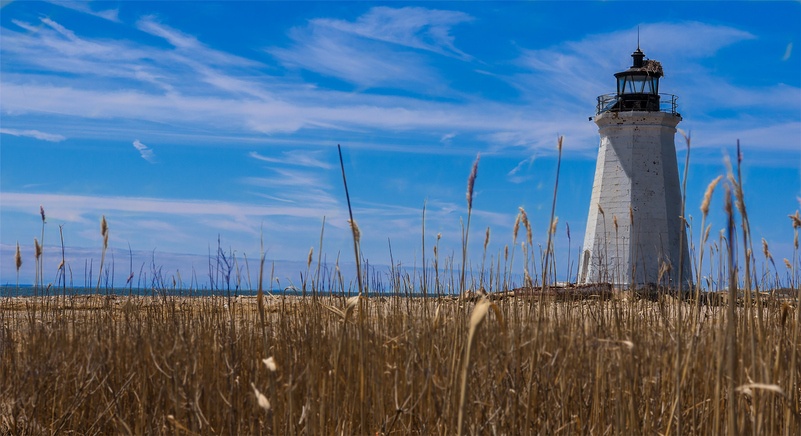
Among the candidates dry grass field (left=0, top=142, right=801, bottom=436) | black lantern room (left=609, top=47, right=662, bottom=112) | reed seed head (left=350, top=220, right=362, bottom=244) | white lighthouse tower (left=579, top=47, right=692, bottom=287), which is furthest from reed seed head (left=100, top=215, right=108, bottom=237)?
black lantern room (left=609, top=47, right=662, bottom=112)

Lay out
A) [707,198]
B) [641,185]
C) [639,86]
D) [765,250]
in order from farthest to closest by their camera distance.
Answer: [639,86] → [641,185] → [765,250] → [707,198]

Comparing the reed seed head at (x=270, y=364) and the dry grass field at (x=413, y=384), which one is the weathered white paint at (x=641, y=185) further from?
the reed seed head at (x=270, y=364)

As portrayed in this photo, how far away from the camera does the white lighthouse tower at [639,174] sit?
15.7 metres

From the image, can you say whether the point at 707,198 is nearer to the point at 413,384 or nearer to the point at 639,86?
the point at 413,384

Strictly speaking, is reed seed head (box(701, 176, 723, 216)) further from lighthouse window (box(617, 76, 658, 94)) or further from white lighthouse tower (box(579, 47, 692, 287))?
lighthouse window (box(617, 76, 658, 94))

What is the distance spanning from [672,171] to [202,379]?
15.2 metres

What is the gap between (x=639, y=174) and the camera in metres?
15.9

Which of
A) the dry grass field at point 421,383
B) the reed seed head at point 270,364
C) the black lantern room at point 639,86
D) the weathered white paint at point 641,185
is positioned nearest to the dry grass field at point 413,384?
the dry grass field at point 421,383

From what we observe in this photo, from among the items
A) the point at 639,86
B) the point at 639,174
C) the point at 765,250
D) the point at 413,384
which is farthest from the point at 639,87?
the point at 413,384

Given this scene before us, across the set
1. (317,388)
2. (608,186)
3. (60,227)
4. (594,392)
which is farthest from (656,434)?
(608,186)

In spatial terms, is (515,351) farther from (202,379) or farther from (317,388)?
(202,379)

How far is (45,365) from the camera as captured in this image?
10.6 feet

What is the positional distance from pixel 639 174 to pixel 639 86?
2150 mm

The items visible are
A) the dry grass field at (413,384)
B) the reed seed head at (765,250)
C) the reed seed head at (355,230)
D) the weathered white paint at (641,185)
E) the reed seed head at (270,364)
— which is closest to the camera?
the reed seed head at (270,364)
